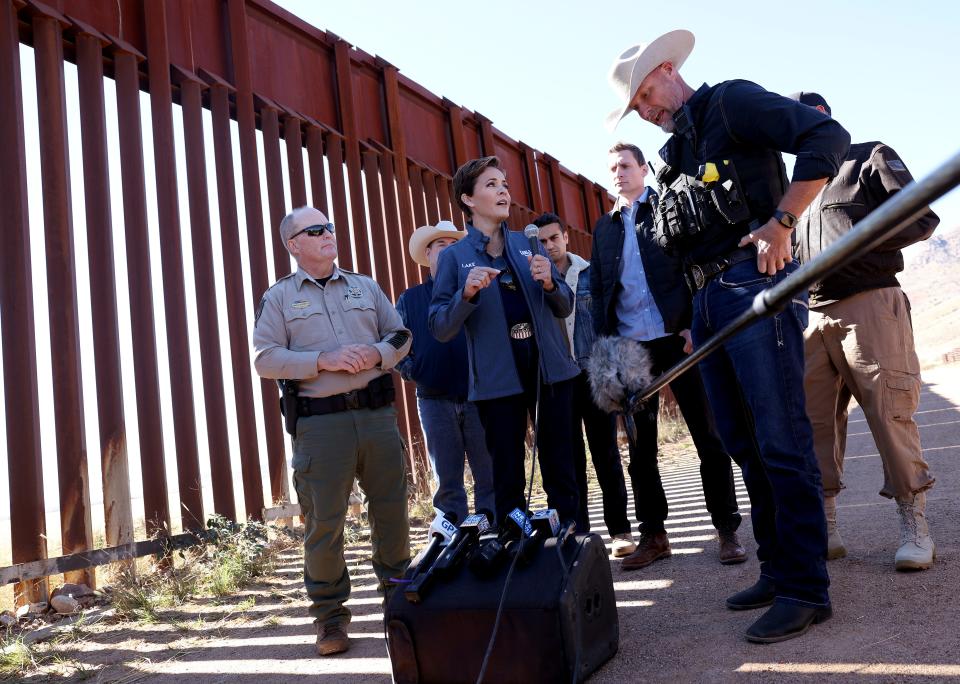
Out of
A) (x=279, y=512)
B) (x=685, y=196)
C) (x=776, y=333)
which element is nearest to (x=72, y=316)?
(x=279, y=512)

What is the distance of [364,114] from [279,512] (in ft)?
14.0

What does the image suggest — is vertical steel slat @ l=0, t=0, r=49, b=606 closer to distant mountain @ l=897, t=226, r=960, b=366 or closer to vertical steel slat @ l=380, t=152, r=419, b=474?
vertical steel slat @ l=380, t=152, r=419, b=474

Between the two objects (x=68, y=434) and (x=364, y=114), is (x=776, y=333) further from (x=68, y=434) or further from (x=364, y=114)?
(x=364, y=114)

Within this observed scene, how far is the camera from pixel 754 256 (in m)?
2.64

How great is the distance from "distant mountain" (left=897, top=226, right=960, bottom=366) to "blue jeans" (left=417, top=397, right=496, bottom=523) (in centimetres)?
Answer: 2687

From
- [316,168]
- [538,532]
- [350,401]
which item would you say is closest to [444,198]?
[316,168]

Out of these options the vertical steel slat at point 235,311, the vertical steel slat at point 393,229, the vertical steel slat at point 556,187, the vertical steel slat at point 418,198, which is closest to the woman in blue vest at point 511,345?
the vertical steel slat at point 235,311

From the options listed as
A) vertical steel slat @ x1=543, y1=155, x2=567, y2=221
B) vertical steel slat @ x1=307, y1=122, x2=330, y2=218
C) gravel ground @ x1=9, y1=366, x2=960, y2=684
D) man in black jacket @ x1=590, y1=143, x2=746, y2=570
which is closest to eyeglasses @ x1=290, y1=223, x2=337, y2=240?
man in black jacket @ x1=590, y1=143, x2=746, y2=570

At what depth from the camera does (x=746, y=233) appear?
266 cm

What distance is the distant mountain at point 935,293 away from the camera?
4230 centimetres

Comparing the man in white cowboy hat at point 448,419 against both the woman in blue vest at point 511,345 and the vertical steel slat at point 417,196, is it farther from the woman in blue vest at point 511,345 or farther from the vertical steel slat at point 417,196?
the vertical steel slat at point 417,196

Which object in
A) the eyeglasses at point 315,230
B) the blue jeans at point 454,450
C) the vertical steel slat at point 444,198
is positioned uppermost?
the vertical steel slat at point 444,198

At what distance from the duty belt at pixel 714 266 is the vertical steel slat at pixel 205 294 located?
12.3ft

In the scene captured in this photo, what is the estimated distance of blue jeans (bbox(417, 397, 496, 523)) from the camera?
14.1 ft
